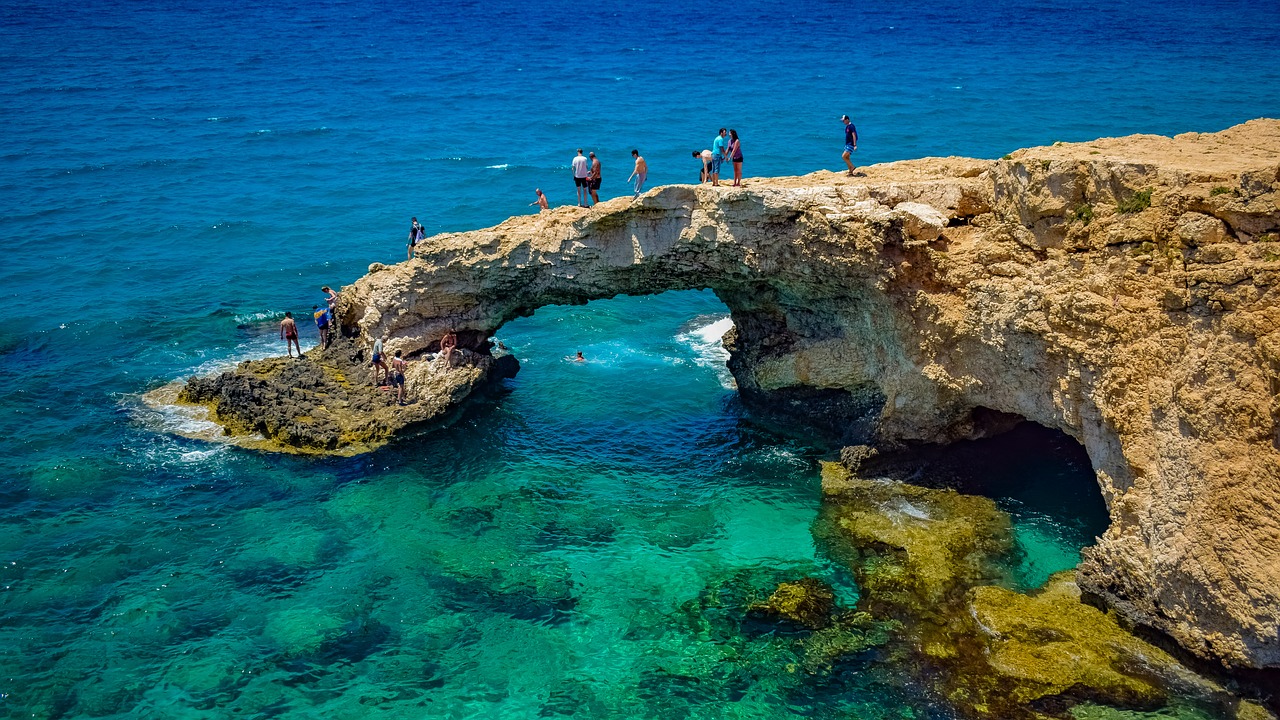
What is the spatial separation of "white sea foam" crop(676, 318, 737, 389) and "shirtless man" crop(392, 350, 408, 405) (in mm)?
10959

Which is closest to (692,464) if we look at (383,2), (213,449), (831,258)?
(831,258)

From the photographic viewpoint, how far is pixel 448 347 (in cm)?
3381

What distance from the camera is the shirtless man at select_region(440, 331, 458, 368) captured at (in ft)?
111

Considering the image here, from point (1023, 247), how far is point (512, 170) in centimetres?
4175

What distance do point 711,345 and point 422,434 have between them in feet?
42.0

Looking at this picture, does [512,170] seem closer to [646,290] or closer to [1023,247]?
[646,290]

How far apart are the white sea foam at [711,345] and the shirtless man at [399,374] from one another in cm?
1096

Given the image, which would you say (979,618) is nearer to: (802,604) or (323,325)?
(802,604)

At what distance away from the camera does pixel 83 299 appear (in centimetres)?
4572

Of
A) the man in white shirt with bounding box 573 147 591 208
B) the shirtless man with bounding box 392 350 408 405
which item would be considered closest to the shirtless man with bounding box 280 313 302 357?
the shirtless man with bounding box 392 350 408 405

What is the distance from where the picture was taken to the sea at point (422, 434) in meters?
23.6

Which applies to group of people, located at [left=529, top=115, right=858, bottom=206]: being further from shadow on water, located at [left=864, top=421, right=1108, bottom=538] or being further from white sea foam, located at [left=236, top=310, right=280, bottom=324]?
white sea foam, located at [left=236, top=310, right=280, bottom=324]

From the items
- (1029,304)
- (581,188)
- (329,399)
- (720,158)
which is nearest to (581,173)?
(581,188)

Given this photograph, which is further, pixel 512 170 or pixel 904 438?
pixel 512 170
